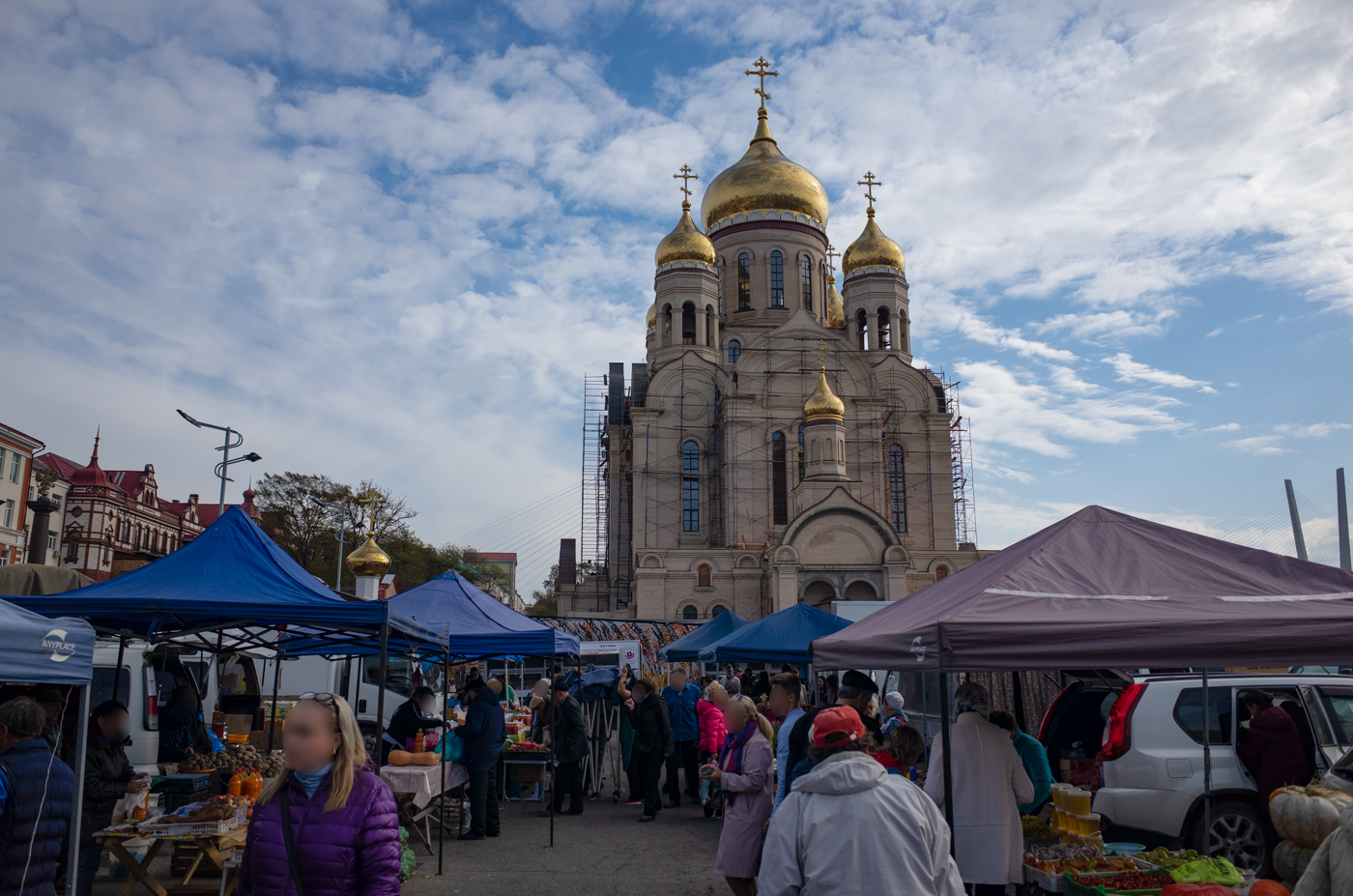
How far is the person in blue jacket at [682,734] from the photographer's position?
12837 millimetres

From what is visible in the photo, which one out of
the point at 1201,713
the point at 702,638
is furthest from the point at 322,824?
the point at 702,638

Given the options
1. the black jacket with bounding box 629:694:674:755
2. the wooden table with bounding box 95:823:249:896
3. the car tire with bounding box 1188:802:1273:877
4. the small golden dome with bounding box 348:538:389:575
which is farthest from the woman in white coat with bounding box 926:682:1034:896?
the small golden dome with bounding box 348:538:389:575

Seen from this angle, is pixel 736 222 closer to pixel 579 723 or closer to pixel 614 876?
pixel 579 723

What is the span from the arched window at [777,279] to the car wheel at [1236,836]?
3786 centimetres

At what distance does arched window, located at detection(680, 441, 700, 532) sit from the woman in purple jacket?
123 ft

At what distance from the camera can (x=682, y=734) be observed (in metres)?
13.0

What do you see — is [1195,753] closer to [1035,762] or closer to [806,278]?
[1035,762]

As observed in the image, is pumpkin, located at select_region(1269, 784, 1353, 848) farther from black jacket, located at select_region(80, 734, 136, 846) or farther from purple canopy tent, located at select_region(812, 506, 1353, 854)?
black jacket, located at select_region(80, 734, 136, 846)

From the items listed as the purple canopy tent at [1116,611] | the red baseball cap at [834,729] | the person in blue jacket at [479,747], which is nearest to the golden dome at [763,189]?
the person in blue jacket at [479,747]

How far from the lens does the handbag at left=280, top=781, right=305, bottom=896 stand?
329 cm

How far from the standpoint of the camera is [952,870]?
357 cm

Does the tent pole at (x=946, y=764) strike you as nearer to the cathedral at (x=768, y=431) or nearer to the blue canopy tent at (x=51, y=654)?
the blue canopy tent at (x=51, y=654)

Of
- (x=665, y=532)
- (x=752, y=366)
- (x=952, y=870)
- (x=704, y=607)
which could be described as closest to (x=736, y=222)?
(x=752, y=366)

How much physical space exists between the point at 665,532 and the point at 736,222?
14455 millimetres
